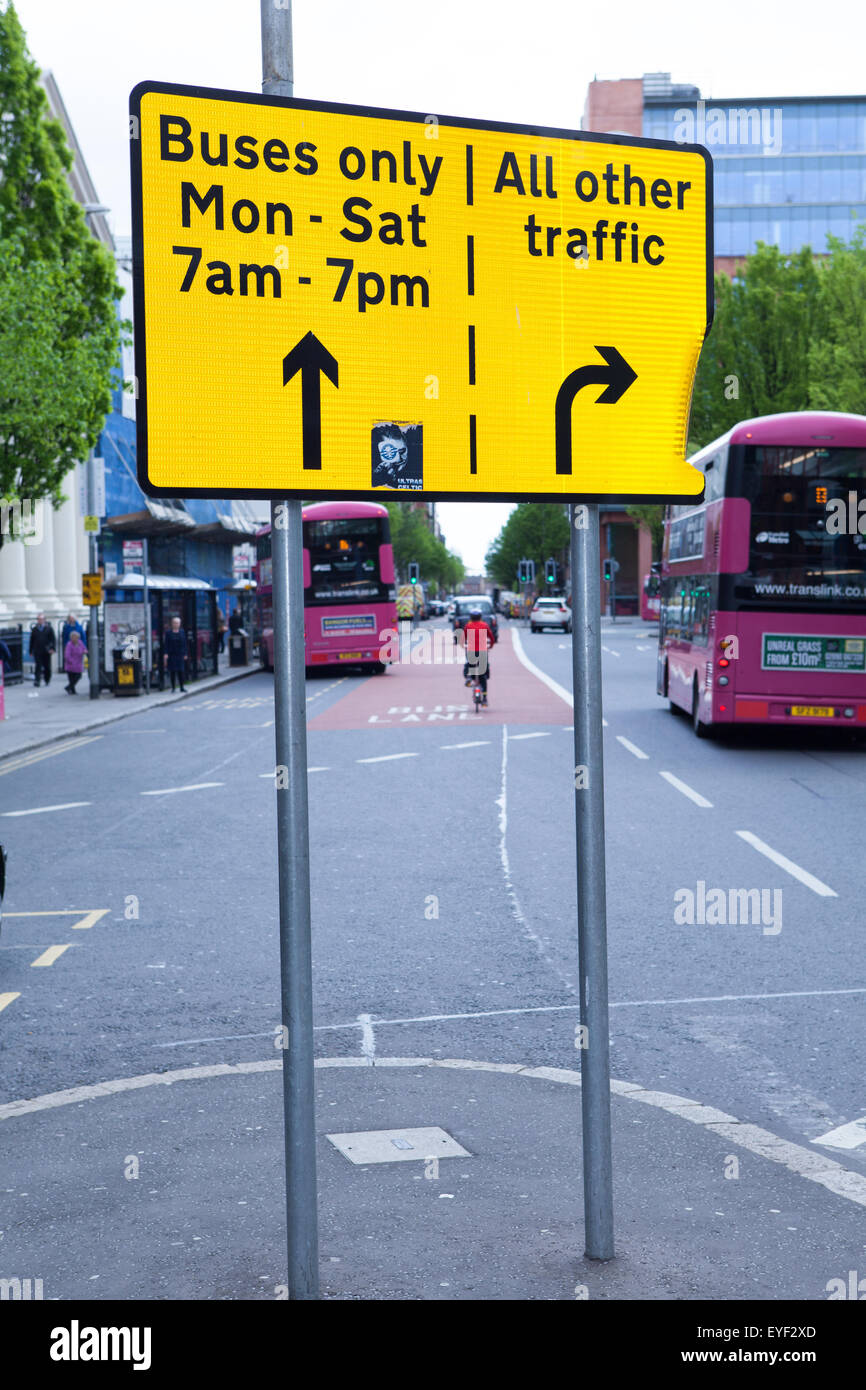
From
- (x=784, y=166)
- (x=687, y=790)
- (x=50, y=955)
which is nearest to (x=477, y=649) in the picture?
(x=687, y=790)

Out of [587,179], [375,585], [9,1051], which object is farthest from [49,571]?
[587,179]

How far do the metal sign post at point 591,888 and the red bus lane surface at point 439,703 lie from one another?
18.5 m

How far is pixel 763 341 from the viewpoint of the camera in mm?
51000

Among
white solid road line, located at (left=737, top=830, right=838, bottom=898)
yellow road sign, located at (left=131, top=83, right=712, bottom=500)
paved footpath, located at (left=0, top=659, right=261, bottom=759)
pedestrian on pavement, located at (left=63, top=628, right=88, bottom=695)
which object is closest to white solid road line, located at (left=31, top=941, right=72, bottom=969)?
white solid road line, located at (left=737, top=830, right=838, bottom=898)

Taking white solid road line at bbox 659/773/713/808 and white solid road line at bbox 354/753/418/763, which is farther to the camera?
white solid road line at bbox 354/753/418/763

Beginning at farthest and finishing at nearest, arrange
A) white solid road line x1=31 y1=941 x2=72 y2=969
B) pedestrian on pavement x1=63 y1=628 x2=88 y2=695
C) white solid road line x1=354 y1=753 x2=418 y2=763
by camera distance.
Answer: pedestrian on pavement x1=63 y1=628 x2=88 y2=695, white solid road line x1=354 y1=753 x2=418 y2=763, white solid road line x1=31 y1=941 x2=72 y2=969

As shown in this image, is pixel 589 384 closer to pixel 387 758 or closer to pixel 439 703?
pixel 387 758

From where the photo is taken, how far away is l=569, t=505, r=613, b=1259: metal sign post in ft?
→ 12.8

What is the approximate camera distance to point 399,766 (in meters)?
17.7

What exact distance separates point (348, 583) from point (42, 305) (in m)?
14.5

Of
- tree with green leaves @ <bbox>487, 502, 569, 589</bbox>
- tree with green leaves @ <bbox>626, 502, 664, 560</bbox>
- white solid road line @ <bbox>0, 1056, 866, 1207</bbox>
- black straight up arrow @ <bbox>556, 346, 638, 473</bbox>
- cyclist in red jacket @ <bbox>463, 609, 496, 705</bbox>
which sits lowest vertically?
white solid road line @ <bbox>0, 1056, 866, 1207</bbox>

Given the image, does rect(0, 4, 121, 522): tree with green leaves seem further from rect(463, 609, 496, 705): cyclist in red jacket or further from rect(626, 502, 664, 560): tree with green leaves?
rect(626, 502, 664, 560): tree with green leaves

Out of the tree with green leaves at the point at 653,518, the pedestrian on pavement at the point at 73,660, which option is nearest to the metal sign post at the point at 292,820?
the pedestrian on pavement at the point at 73,660

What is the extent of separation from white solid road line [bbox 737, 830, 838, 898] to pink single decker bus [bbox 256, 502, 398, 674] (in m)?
25.1
